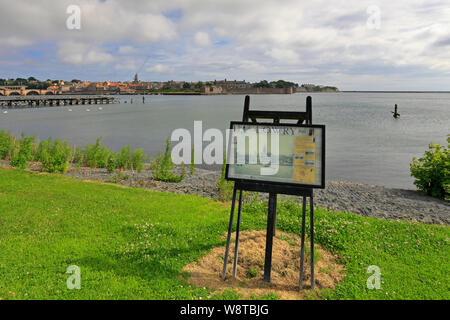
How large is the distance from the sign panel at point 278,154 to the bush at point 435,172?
27.5ft

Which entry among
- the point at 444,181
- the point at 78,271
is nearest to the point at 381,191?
the point at 444,181

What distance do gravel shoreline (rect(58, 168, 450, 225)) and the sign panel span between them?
5693 mm

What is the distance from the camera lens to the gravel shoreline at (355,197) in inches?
384

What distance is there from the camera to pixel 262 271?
219 inches

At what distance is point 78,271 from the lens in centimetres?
528

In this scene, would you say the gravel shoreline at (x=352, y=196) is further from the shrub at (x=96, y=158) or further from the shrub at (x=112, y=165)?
the shrub at (x=96, y=158)

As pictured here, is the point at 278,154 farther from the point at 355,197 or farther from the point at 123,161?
the point at 123,161

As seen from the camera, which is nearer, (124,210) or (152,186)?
(124,210)

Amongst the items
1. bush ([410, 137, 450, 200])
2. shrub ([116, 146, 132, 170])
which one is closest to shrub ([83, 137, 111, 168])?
shrub ([116, 146, 132, 170])

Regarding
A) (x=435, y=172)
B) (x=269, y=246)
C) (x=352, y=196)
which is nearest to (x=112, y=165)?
(x=352, y=196)

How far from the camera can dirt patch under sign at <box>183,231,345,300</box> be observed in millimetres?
5020

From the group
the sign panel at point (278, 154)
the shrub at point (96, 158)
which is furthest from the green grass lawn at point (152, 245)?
the shrub at point (96, 158)
